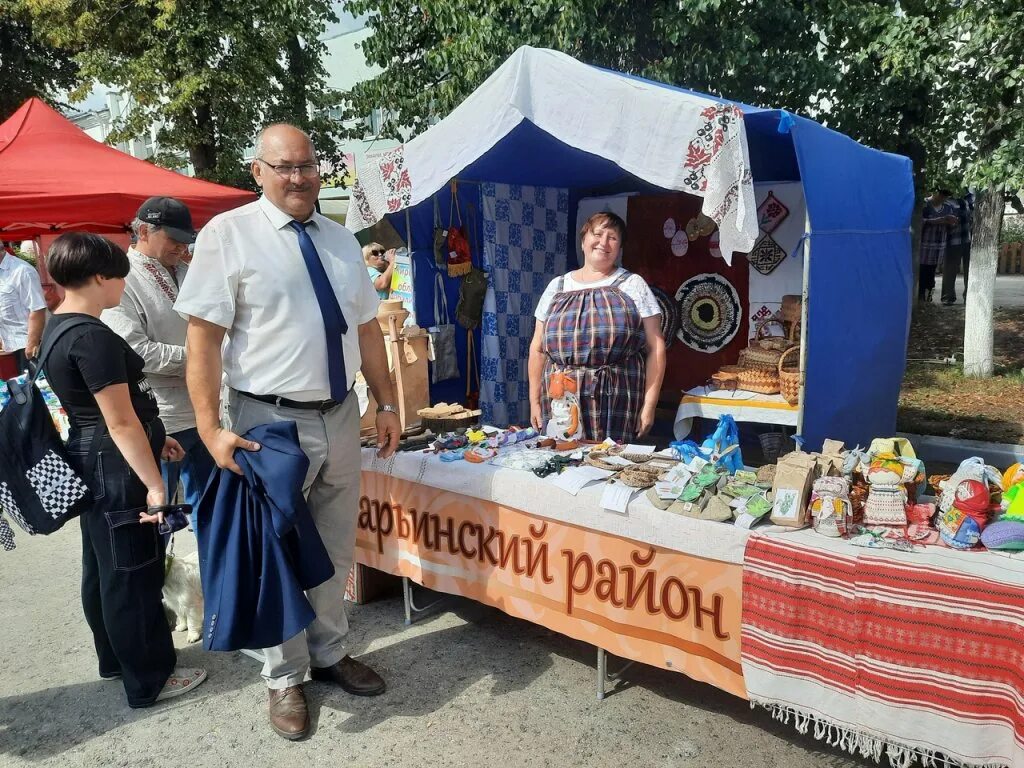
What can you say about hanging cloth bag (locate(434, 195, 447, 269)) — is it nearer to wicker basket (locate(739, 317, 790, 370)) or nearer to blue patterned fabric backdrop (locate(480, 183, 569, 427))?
blue patterned fabric backdrop (locate(480, 183, 569, 427))

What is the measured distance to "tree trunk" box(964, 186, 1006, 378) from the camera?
6.82 meters

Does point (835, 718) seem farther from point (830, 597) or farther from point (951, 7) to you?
point (951, 7)

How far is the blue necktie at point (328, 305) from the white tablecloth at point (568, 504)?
26.1 inches

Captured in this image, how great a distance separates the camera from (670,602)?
2328mm

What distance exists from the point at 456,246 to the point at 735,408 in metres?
2.12

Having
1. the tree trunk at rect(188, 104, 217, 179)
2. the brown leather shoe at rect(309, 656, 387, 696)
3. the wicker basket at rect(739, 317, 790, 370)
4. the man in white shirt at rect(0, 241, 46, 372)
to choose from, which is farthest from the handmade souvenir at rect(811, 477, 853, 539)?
the tree trunk at rect(188, 104, 217, 179)

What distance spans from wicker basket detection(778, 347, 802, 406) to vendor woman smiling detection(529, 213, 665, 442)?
1.16 metres

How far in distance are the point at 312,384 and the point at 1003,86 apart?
6201 millimetres

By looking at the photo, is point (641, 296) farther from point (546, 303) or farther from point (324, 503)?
point (324, 503)

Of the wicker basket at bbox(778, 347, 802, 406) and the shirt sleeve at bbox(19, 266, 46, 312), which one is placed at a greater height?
the shirt sleeve at bbox(19, 266, 46, 312)

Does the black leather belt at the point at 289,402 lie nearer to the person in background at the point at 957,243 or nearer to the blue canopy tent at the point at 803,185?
the blue canopy tent at the point at 803,185

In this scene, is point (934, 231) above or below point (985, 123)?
below

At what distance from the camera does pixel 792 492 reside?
85.0 inches

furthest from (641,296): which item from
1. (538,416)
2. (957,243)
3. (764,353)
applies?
(957,243)
